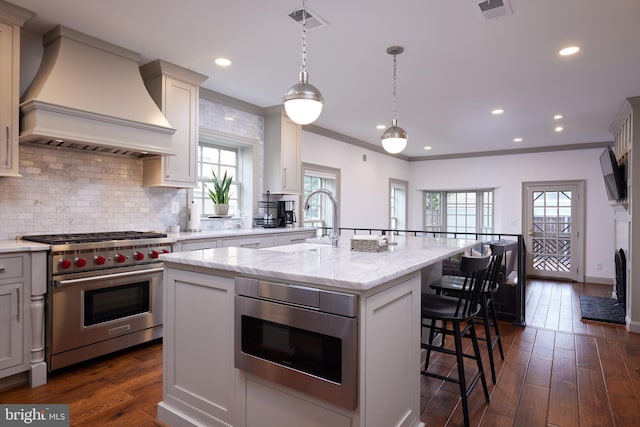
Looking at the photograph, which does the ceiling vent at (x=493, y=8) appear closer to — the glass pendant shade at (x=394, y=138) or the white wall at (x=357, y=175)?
the glass pendant shade at (x=394, y=138)

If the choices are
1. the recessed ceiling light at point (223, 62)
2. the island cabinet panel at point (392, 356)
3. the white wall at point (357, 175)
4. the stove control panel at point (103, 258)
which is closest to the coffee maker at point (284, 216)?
the white wall at point (357, 175)

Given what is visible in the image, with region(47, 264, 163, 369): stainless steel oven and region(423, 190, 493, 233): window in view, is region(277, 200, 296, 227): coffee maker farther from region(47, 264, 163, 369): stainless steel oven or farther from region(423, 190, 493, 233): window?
region(423, 190, 493, 233): window

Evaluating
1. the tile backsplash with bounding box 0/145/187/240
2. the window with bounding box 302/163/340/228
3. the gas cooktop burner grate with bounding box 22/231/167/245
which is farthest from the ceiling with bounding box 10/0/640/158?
the gas cooktop burner grate with bounding box 22/231/167/245

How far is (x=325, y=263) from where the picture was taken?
1788 mm

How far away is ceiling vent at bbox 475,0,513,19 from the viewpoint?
2346 mm

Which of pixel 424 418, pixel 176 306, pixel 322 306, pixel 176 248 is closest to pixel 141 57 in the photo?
pixel 176 248

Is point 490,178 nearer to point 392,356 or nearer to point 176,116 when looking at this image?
point 176,116

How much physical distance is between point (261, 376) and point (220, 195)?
9.89 feet

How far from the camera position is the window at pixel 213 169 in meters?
4.38

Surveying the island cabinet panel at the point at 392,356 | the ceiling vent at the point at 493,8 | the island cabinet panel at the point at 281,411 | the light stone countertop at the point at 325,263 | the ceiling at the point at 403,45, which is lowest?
the island cabinet panel at the point at 281,411

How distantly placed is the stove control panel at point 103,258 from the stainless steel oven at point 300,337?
5.43 ft

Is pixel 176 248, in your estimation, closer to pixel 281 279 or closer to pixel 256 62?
pixel 256 62

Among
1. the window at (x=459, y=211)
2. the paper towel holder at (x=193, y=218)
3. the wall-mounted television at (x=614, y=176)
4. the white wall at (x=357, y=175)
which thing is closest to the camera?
the paper towel holder at (x=193, y=218)

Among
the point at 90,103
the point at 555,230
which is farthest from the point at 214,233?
the point at 555,230
